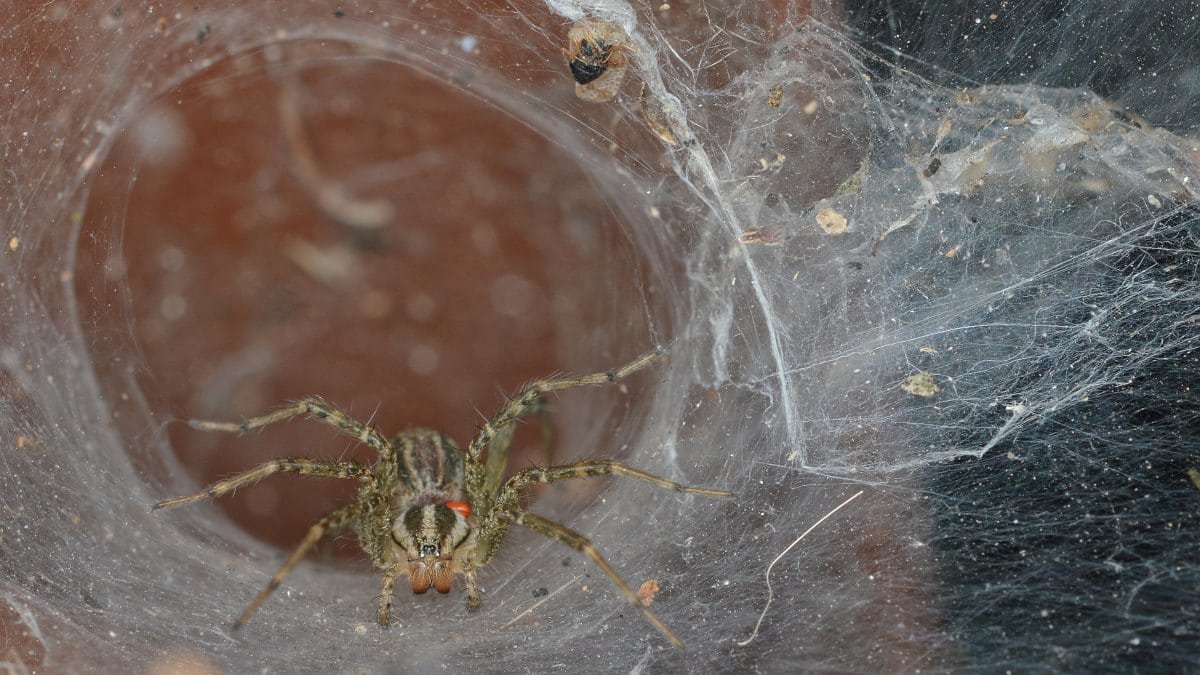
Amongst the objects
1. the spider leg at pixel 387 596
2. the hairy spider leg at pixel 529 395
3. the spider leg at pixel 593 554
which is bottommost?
the spider leg at pixel 593 554

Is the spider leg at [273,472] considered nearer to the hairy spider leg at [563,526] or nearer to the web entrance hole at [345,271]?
the hairy spider leg at [563,526]

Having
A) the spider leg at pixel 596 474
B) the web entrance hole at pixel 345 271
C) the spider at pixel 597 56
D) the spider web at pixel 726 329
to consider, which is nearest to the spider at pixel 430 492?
the spider leg at pixel 596 474

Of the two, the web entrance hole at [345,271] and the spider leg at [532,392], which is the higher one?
the web entrance hole at [345,271]

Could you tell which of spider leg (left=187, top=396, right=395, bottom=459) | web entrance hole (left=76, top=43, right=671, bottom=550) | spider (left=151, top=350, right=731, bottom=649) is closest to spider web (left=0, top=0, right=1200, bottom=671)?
web entrance hole (left=76, top=43, right=671, bottom=550)

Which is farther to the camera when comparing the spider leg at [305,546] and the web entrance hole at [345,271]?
the web entrance hole at [345,271]

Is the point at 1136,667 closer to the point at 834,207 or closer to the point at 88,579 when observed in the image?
the point at 834,207

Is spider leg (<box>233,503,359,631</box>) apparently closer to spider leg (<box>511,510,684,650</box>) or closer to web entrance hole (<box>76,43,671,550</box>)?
spider leg (<box>511,510,684,650</box>)

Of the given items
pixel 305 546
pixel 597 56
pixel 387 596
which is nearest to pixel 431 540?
pixel 387 596

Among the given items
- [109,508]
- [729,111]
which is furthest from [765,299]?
[109,508]
